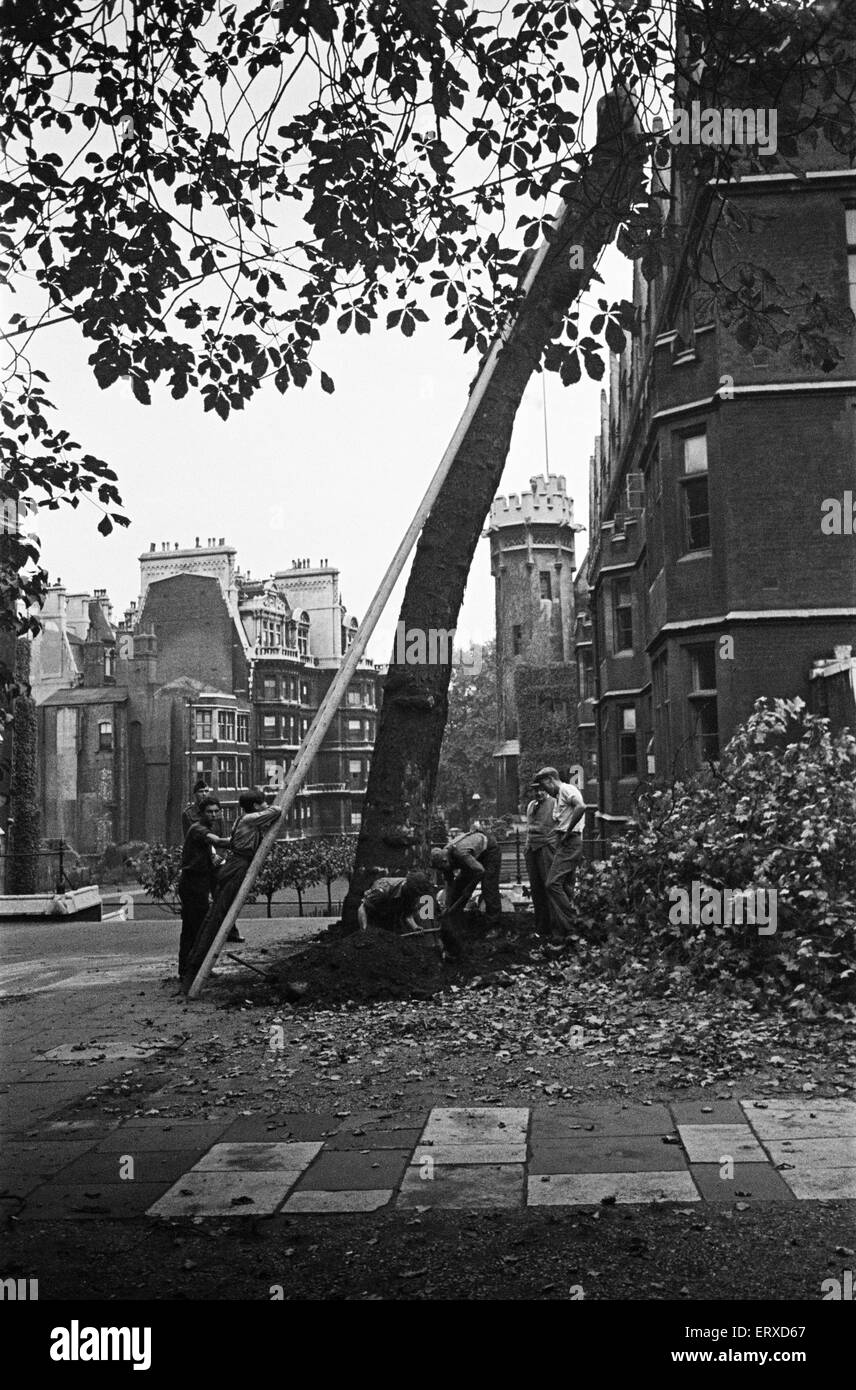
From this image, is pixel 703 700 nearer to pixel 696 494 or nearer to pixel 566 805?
pixel 696 494

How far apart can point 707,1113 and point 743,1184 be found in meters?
1.30

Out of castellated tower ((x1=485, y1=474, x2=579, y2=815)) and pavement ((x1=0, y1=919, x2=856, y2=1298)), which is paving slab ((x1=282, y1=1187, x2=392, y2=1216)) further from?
castellated tower ((x1=485, y1=474, x2=579, y2=815))

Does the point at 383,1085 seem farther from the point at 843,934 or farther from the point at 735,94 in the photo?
the point at 735,94

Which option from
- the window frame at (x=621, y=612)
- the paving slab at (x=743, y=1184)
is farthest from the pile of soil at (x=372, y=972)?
the window frame at (x=621, y=612)

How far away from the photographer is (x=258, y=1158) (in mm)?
5898

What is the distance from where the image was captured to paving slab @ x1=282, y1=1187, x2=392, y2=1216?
5.09 m

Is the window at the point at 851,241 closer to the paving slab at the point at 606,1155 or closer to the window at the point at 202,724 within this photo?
the paving slab at the point at 606,1155

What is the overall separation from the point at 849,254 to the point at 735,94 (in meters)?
11.8

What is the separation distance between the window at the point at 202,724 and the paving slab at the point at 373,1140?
→ 38702mm

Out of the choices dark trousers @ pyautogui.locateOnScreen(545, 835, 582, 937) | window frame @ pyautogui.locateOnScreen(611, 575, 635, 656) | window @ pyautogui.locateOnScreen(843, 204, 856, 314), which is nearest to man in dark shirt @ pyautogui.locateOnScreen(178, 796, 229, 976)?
dark trousers @ pyautogui.locateOnScreen(545, 835, 582, 937)

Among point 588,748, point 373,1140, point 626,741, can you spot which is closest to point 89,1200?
point 373,1140

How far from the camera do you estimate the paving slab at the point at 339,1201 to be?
5.09m

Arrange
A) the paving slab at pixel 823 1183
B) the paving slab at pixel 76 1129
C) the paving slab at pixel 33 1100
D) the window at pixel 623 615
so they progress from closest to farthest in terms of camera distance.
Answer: the paving slab at pixel 823 1183
the paving slab at pixel 76 1129
the paving slab at pixel 33 1100
the window at pixel 623 615

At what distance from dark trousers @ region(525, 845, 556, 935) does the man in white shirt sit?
6 cm
